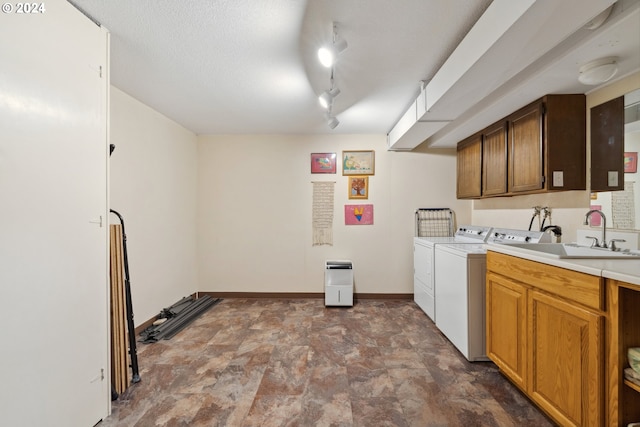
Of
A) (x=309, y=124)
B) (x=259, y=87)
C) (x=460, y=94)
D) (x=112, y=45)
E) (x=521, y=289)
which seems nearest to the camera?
(x=521, y=289)

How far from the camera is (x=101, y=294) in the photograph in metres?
1.67

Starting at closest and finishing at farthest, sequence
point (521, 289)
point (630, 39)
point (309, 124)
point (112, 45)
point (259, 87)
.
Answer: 1. point (630, 39)
2. point (521, 289)
3. point (112, 45)
4. point (259, 87)
5. point (309, 124)

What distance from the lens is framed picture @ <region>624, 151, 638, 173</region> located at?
1791 mm

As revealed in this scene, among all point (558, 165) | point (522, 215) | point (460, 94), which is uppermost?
point (460, 94)

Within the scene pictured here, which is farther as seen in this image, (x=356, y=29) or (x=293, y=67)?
(x=293, y=67)

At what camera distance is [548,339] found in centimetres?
159

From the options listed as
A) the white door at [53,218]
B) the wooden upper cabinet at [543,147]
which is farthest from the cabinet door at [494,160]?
the white door at [53,218]

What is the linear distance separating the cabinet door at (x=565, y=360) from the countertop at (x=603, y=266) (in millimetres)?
207

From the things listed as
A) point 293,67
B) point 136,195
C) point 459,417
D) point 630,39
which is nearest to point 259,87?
point 293,67

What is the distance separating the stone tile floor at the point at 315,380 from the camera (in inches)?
67.7

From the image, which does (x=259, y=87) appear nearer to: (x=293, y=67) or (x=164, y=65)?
(x=293, y=67)

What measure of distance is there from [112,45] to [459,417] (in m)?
3.40

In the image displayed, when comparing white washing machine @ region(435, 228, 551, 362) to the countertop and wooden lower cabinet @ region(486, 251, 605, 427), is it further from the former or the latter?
the countertop

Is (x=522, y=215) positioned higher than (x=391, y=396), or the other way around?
(x=522, y=215)
